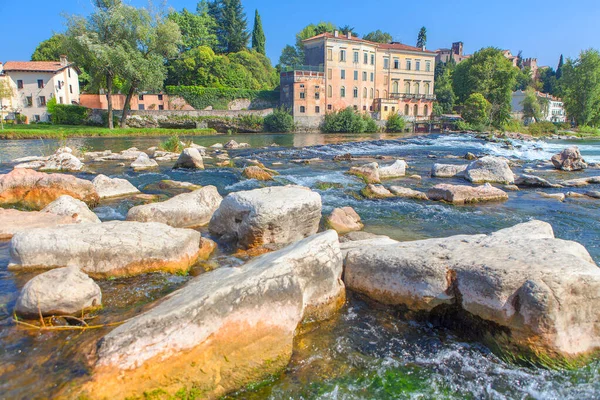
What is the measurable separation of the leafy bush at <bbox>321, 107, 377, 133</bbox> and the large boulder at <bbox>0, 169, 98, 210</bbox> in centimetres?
4583

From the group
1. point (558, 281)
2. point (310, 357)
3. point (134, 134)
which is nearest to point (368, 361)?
point (310, 357)

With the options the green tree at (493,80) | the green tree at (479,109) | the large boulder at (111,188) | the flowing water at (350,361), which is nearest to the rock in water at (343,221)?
the flowing water at (350,361)

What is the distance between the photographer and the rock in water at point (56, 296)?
4.48 metres

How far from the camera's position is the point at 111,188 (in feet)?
37.8

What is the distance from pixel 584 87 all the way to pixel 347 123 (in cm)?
3844

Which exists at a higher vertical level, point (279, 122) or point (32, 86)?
point (32, 86)

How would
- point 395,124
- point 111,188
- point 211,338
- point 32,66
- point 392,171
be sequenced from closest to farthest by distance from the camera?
point 211,338 < point 111,188 < point 392,171 < point 32,66 < point 395,124

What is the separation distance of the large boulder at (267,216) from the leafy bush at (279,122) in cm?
4664

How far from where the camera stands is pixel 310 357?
4258 mm

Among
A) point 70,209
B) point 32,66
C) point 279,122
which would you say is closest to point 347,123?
point 279,122

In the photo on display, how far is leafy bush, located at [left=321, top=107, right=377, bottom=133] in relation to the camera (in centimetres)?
5344

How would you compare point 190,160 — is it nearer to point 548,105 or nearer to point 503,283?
point 503,283

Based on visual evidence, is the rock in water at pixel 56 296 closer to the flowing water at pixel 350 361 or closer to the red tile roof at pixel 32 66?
the flowing water at pixel 350 361

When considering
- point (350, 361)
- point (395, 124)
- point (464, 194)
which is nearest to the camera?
point (350, 361)
